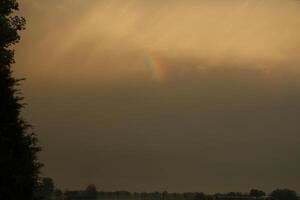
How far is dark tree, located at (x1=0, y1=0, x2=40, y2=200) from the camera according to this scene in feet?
109

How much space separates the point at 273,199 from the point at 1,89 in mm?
146818

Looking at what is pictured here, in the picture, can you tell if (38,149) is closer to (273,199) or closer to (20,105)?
(20,105)

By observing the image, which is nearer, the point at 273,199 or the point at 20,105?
the point at 20,105

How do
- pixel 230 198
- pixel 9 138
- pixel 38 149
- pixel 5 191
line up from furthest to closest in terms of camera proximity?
pixel 230 198 < pixel 38 149 < pixel 9 138 < pixel 5 191

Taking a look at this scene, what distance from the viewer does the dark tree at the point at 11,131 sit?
109 ft

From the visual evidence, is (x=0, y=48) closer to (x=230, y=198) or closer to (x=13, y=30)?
(x=13, y=30)

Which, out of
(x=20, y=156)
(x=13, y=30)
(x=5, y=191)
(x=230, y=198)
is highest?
(x=230, y=198)

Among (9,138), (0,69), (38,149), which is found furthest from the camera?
(38,149)

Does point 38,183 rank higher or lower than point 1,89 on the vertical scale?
lower

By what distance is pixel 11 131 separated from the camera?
36.1m

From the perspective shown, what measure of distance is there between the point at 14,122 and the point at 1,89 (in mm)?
1862

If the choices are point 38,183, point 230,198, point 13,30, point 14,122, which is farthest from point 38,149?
point 230,198

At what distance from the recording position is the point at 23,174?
3591 centimetres

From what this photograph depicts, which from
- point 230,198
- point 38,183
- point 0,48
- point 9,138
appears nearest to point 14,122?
point 9,138
